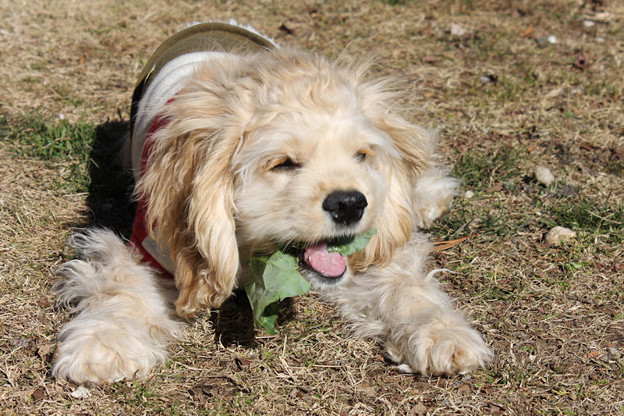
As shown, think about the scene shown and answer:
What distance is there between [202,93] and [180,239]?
27.0 inches

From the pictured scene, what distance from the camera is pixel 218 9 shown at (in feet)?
23.4

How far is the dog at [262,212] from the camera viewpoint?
9.30 feet

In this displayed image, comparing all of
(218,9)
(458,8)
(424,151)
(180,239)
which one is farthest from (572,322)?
(218,9)

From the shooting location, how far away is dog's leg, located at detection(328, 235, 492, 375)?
2965 mm

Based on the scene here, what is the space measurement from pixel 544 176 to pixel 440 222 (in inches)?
34.5

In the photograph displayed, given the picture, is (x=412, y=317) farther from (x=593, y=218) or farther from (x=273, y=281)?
(x=593, y=218)

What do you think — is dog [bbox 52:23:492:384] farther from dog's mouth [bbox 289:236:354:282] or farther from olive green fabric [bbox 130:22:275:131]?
olive green fabric [bbox 130:22:275:131]

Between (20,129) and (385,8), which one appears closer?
(20,129)

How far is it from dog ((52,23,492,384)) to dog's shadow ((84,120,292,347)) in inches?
8.1

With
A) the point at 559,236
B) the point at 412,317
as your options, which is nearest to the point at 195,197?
the point at 412,317

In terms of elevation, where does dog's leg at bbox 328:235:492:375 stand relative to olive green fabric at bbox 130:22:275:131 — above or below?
below

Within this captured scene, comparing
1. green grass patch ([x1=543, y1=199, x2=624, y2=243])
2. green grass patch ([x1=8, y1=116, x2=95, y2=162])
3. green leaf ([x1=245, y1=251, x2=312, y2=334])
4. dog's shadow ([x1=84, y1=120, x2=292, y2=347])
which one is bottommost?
dog's shadow ([x1=84, y1=120, x2=292, y2=347])

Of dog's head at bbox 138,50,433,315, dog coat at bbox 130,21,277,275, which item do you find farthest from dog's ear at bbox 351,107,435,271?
dog coat at bbox 130,21,277,275

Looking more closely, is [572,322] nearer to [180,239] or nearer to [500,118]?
[180,239]
